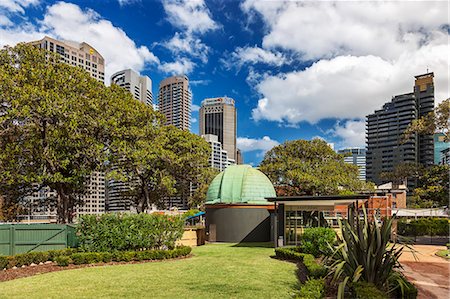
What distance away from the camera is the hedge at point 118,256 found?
54.2 feet

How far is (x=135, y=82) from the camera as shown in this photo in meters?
86.7

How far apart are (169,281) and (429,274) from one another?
9.88m

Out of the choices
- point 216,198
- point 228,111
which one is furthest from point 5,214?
point 228,111

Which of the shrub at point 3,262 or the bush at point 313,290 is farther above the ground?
the bush at point 313,290

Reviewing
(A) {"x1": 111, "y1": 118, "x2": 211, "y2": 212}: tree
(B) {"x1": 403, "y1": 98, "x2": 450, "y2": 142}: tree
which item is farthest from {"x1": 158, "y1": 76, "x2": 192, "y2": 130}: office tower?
(B) {"x1": 403, "y1": 98, "x2": 450, "y2": 142}: tree

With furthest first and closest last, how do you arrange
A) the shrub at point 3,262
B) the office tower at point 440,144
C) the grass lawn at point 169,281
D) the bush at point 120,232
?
the office tower at point 440,144 < the bush at point 120,232 < the shrub at point 3,262 < the grass lawn at point 169,281

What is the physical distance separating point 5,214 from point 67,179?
2635 centimetres

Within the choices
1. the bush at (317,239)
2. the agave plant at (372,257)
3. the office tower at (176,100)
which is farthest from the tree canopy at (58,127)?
the office tower at (176,100)

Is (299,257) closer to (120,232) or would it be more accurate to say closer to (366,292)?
(120,232)

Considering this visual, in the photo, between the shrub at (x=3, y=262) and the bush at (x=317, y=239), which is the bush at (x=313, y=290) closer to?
the bush at (x=317, y=239)

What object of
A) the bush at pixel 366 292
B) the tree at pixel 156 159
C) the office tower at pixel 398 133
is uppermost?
the office tower at pixel 398 133

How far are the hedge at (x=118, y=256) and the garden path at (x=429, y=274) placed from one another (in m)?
11.3

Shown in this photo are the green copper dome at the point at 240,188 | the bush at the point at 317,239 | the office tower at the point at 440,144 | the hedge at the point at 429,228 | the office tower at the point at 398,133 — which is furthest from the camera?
the office tower at the point at 398,133

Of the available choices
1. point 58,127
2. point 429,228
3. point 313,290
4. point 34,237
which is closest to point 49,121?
point 58,127
